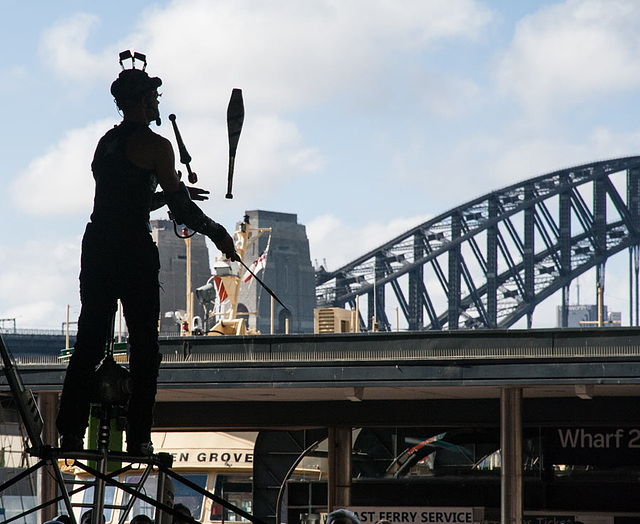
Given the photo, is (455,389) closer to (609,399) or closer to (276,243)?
(609,399)

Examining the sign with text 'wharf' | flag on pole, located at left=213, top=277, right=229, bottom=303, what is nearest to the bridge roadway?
the sign with text 'wharf'

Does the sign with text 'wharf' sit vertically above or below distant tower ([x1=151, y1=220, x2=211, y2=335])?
below

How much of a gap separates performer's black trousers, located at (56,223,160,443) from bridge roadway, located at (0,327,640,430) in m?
17.3

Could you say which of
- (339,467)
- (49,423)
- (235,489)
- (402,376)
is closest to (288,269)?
(235,489)

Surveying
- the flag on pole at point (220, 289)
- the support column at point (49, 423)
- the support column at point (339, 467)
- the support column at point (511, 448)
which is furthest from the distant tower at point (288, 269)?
the support column at point (511, 448)

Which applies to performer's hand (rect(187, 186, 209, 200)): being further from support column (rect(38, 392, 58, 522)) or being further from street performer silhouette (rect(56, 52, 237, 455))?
support column (rect(38, 392, 58, 522))

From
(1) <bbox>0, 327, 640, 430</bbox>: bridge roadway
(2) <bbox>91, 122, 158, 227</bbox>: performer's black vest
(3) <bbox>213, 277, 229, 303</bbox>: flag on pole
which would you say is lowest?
(2) <bbox>91, 122, 158, 227</bbox>: performer's black vest

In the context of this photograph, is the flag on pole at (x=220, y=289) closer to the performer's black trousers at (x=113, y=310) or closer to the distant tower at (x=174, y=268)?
the performer's black trousers at (x=113, y=310)

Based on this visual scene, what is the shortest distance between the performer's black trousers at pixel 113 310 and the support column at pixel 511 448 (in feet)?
62.8

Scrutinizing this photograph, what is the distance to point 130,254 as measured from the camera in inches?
330

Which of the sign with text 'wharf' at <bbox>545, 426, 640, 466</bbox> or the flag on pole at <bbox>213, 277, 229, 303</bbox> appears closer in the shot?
the sign with text 'wharf' at <bbox>545, 426, 640, 466</bbox>

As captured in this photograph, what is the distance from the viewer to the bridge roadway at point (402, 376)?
82.4ft

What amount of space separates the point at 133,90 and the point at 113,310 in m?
1.68

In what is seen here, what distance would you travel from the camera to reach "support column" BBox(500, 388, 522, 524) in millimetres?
26281
